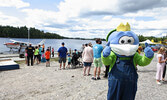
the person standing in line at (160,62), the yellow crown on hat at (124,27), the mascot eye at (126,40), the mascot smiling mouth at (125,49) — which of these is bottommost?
the person standing in line at (160,62)

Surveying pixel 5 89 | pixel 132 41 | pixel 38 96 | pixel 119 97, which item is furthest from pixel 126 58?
pixel 5 89

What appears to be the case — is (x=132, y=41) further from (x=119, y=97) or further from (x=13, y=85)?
(x=13, y=85)

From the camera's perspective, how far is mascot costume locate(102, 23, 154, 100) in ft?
8.25

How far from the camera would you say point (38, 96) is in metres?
4.17

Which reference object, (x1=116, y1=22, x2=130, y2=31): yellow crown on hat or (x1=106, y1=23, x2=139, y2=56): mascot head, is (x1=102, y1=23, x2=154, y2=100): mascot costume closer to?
(x1=106, y1=23, x2=139, y2=56): mascot head

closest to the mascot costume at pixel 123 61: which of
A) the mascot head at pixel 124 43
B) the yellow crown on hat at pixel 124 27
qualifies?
the mascot head at pixel 124 43

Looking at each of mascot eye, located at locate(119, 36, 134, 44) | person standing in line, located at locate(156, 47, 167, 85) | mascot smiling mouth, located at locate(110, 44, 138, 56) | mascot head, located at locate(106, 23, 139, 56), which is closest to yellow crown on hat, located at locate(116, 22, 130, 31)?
mascot head, located at locate(106, 23, 139, 56)

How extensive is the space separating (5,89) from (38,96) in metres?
1.66

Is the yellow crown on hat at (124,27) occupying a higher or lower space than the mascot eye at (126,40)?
higher

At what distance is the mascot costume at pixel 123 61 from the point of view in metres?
2.51

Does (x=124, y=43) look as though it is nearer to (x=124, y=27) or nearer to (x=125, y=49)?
(x=125, y=49)

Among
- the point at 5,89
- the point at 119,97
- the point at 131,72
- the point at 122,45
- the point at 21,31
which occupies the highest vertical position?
the point at 21,31

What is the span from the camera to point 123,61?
261cm

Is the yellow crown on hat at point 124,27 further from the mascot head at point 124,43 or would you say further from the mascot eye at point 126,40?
the mascot eye at point 126,40
